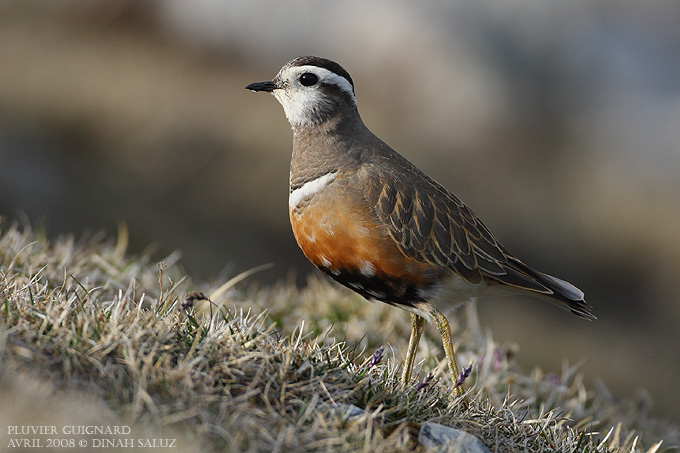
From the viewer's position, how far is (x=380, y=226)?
440 cm

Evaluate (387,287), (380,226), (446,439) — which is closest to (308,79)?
(380,226)

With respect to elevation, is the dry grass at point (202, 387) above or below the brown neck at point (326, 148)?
below

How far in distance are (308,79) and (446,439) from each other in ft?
9.26

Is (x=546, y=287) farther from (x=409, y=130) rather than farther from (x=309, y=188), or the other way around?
(x=409, y=130)

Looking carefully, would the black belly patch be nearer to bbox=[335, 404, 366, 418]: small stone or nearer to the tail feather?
the tail feather

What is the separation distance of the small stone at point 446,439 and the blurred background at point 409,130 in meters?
6.12

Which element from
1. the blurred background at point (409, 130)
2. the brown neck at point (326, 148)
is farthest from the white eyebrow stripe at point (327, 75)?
the blurred background at point (409, 130)

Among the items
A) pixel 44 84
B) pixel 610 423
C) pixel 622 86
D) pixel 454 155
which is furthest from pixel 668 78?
pixel 44 84

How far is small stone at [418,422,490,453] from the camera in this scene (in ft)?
10.2

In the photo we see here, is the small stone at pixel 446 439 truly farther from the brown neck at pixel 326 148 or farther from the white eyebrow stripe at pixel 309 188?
the brown neck at pixel 326 148

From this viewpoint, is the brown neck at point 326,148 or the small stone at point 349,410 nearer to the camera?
the small stone at point 349,410

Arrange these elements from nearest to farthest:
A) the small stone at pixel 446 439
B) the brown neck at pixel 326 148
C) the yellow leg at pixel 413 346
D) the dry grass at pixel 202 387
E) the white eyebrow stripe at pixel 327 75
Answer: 1. the dry grass at pixel 202 387
2. the small stone at pixel 446 439
3. the yellow leg at pixel 413 346
4. the brown neck at pixel 326 148
5. the white eyebrow stripe at pixel 327 75

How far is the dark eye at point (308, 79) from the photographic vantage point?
16.4 feet

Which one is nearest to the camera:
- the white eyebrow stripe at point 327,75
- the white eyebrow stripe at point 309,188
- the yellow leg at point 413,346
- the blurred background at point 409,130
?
the yellow leg at point 413,346
